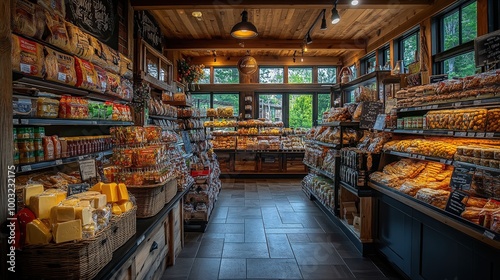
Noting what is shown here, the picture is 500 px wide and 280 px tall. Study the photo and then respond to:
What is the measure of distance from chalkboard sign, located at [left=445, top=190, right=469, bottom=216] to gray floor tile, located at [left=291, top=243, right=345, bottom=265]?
4.72ft

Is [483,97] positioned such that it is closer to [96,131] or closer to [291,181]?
[96,131]

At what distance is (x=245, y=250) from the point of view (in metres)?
3.73

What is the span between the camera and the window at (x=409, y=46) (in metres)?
5.77

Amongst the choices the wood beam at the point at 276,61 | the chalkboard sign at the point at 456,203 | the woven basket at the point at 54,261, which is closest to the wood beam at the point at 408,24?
the wood beam at the point at 276,61

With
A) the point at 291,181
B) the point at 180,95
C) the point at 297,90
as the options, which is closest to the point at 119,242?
the point at 180,95

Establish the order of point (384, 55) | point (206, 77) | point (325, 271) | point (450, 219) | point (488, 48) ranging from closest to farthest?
1. point (450, 219)
2. point (488, 48)
3. point (325, 271)
4. point (384, 55)
5. point (206, 77)

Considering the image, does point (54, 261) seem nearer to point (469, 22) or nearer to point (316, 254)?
point (316, 254)

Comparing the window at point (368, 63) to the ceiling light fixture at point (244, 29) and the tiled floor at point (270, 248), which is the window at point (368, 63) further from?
the tiled floor at point (270, 248)

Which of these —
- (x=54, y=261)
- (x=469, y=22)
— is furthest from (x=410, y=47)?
(x=54, y=261)

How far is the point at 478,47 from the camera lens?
2.89 meters

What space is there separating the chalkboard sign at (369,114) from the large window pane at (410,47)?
240cm

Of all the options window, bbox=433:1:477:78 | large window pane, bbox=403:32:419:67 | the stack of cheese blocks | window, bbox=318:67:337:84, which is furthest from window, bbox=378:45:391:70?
the stack of cheese blocks

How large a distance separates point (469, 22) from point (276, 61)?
5556 millimetres

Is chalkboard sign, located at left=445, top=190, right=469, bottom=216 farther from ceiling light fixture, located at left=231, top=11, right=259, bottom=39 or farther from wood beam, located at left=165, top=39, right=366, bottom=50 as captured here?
wood beam, located at left=165, top=39, right=366, bottom=50
